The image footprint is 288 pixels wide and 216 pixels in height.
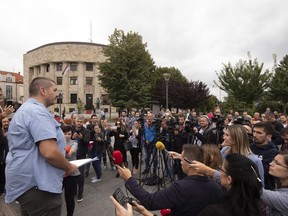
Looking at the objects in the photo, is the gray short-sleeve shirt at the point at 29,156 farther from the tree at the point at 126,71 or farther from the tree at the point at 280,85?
the tree at the point at 126,71

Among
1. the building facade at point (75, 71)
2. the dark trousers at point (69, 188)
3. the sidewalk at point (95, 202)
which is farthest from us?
the building facade at point (75, 71)

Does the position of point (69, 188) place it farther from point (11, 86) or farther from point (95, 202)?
point (11, 86)

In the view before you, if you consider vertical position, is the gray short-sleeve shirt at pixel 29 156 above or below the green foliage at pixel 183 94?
below

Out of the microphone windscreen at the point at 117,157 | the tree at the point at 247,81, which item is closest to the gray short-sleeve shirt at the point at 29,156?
the microphone windscreen at the point at 117,157

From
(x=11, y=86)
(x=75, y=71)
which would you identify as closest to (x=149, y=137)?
(x=75, y=71)

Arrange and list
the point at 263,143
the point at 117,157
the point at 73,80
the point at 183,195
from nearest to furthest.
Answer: the point at 183,195, the point at 117,157, the point at 263,143, the point at 73,80

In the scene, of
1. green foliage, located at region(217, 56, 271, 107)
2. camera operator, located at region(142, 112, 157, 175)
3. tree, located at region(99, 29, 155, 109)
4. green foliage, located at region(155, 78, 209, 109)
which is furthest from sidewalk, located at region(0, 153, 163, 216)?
green foliage, located at region(155, 78, 209, 109)

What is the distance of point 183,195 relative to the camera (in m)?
1.85

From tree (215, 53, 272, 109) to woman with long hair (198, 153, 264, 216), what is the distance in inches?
782

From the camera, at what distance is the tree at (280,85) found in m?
19.8

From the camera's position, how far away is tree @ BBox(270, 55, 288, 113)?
19795 millimetres

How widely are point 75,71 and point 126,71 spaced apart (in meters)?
25.7

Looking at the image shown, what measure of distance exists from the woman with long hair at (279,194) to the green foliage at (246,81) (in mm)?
19350

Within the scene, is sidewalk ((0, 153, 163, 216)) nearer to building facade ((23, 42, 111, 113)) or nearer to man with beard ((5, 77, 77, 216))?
man with beard ((5, 77, 77, 216))
